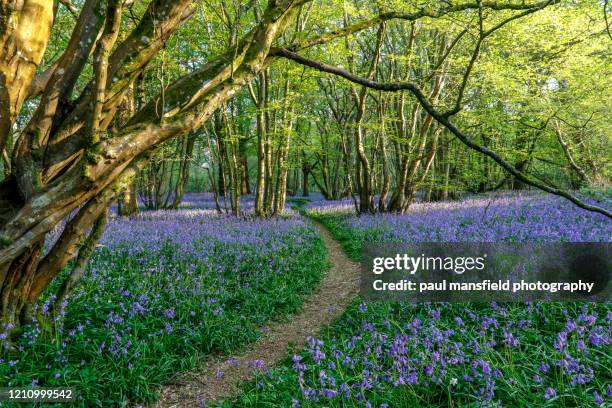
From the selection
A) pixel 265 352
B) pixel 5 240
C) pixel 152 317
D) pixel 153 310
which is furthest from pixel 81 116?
pixel 265 352

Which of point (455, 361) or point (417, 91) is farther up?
point (417, 91)

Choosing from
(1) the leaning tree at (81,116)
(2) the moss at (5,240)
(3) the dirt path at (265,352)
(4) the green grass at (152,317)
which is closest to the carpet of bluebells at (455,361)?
(3) the dirt path at (265,352)

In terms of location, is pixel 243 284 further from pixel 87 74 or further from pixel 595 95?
pixel 595 95

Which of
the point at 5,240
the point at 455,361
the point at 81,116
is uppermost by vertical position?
the point at 81,116

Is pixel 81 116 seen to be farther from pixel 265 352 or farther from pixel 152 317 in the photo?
pixel 265 352

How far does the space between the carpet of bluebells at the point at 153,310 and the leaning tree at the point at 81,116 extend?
690 mm

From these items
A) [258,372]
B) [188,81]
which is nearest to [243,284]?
[258,372]

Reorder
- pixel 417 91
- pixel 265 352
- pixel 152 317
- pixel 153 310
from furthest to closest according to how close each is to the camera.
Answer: pixel 153 310 < pixel 152 317 < pixel 265 352 < pixel 417 91

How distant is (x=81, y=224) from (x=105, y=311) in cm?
230

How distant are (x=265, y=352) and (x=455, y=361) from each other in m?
2.99

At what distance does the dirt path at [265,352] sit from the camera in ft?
15.1

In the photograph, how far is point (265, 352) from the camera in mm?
5660

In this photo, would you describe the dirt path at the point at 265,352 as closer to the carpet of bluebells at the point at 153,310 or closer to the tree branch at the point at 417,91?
the carpet of bluebells at the point at 153,310

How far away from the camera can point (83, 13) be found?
3.96 meters
